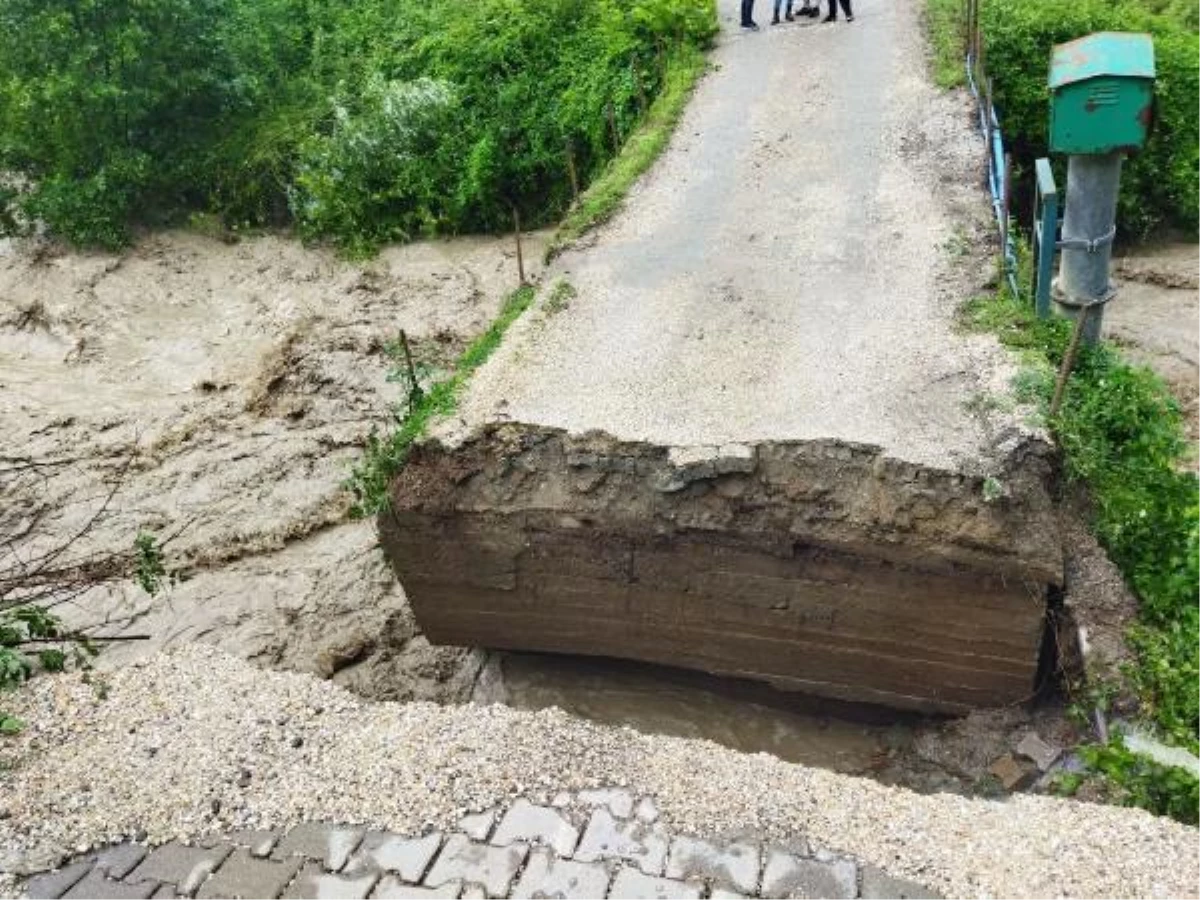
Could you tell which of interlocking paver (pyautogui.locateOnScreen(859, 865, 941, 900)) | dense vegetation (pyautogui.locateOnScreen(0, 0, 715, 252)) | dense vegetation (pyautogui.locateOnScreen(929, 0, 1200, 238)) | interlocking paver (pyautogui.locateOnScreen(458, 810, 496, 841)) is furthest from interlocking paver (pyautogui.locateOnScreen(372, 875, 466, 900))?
dense vegetation (pyautogui.locateOnScreen(929, 0, 1200, 238))

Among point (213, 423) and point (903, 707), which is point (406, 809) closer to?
point (903, 707)

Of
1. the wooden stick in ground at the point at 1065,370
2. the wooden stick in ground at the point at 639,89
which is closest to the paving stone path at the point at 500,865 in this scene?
the wooden stick in ground at the point at 1065,370

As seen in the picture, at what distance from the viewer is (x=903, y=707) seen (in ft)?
21.1

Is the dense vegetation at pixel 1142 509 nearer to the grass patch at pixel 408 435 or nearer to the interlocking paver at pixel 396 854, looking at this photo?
the interlocking paver at pixel 396 854

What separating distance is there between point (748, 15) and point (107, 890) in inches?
460

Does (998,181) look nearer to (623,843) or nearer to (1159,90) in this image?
(1159,90)

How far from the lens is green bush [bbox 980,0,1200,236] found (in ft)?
35.4

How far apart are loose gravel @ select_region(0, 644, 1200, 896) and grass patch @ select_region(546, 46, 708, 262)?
4.54 m

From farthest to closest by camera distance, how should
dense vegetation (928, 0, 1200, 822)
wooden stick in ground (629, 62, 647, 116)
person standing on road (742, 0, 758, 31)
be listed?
person standing on road (742, 0, 758, 31) < wooden stick in ground (629, 62, 647, 116) < dense vegetation (928, 0, 1200, 822)

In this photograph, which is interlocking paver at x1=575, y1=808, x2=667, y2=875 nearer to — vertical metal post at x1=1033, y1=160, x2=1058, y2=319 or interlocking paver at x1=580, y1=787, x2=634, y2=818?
interlocking paver at x1=580, y1=787, x2=634, y2=818

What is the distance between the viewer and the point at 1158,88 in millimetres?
10625

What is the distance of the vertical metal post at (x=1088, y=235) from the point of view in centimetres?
583

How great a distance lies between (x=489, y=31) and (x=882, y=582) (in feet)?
33.8

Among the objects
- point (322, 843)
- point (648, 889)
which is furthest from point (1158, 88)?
point (322, 843)
